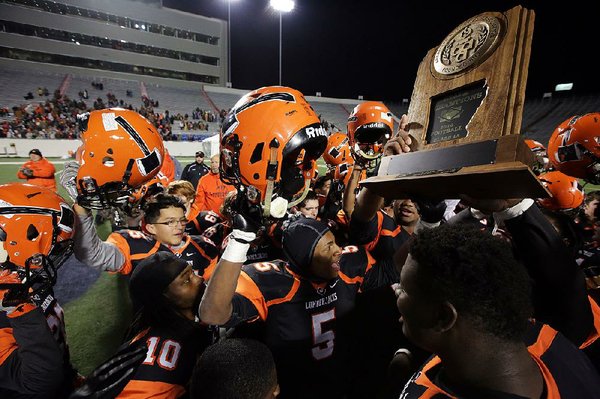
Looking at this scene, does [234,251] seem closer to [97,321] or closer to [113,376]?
[113,376]

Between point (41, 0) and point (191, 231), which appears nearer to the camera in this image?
point (191, 231)

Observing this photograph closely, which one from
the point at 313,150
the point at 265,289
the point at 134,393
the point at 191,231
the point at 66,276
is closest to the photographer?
the point at 134,393

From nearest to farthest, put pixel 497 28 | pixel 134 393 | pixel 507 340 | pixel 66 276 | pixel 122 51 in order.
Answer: pixel 507 340 < pixel 497 28 < pixel 134 393 < pixel 66 276 < pixel 122 51

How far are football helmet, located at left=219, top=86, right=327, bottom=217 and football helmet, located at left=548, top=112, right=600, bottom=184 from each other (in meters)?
3.02

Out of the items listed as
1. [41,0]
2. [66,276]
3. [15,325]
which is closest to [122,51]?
[41,0]

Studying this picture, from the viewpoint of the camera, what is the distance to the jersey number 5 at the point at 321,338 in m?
2.19

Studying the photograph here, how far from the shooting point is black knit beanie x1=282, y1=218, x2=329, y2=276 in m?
2.29

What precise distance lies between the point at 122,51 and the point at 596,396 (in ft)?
162

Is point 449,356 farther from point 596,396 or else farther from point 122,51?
point 122,51

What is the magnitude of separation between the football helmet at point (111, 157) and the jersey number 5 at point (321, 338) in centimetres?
156

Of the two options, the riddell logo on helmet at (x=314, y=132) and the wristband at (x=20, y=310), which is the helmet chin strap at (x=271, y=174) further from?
the wristband at (x=20, y=310)

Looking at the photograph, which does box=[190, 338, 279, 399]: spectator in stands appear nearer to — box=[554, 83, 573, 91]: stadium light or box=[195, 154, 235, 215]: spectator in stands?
box=[195, 154, 235, 215]: spectator in stands

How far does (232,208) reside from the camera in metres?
1.68

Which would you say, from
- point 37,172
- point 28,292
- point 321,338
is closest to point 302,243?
point 321,338
